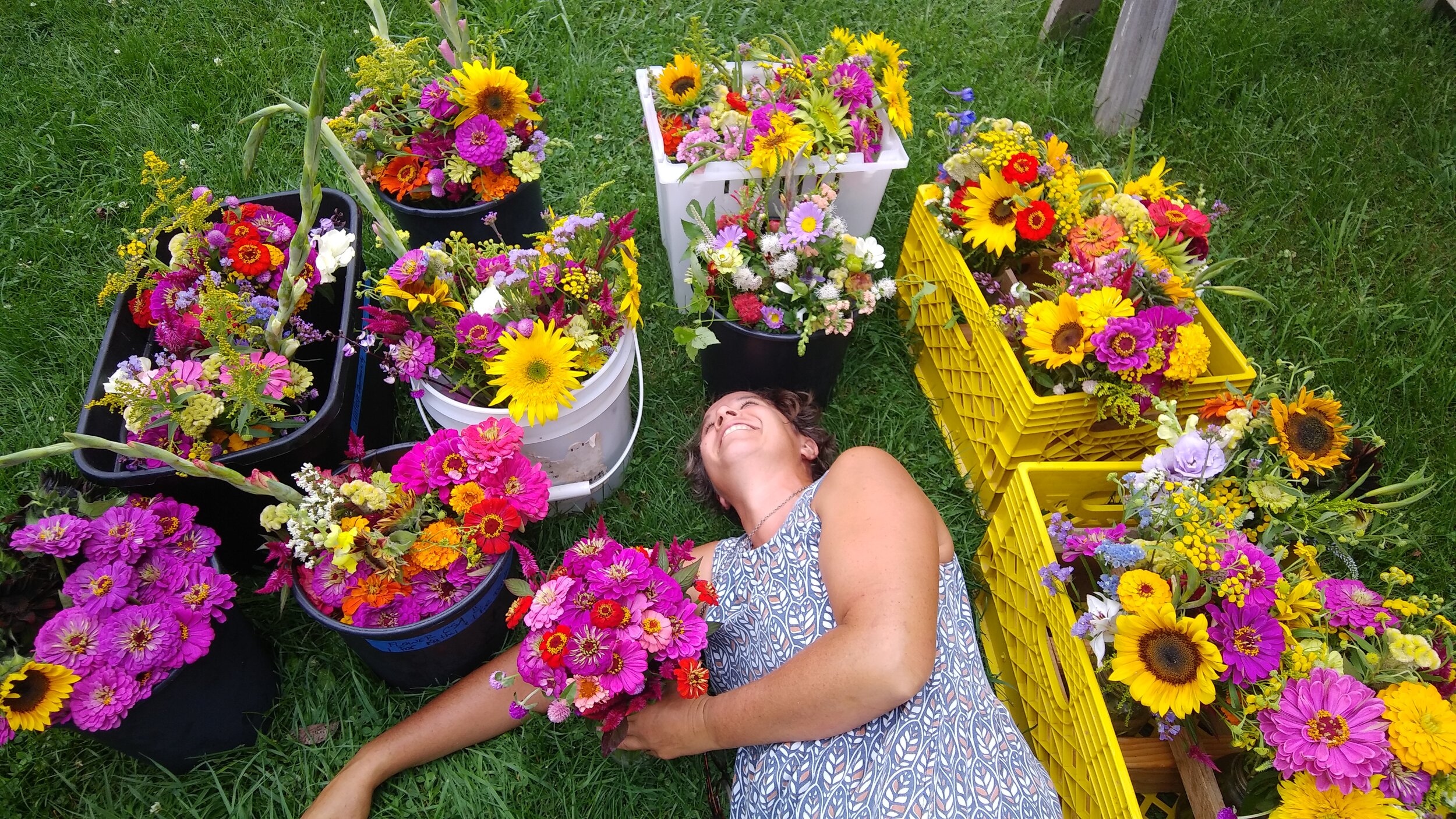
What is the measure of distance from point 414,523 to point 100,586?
0.62m

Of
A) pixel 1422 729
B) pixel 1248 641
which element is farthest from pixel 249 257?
pixel 1422 729

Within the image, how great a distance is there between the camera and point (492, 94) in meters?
2.30

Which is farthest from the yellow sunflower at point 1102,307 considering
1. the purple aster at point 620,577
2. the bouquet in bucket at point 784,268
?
the purple aster at point 620,577

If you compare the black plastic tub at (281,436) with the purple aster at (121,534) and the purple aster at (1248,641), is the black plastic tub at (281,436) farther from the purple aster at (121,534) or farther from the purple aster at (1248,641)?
the purple aster at (1248,641)

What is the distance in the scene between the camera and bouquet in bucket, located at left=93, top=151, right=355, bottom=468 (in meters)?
Result: 1.82

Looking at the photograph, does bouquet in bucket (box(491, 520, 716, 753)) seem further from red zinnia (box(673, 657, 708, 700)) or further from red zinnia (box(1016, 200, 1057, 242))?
red zinnia (box(1016, 200, 1057, 242))

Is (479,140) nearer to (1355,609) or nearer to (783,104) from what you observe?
(783,104)

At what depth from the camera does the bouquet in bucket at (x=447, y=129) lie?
2.27 m

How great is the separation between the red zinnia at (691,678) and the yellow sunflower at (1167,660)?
0.79 m

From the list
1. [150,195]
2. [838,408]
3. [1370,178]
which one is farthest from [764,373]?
[1370,178]

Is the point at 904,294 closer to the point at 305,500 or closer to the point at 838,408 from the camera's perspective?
the point at 838,408

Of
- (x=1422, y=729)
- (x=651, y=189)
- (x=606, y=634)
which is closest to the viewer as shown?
(x=1422, y=729)

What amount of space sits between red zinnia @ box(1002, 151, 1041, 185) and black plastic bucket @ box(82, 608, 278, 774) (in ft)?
7.41

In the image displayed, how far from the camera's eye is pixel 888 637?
1595 mm
